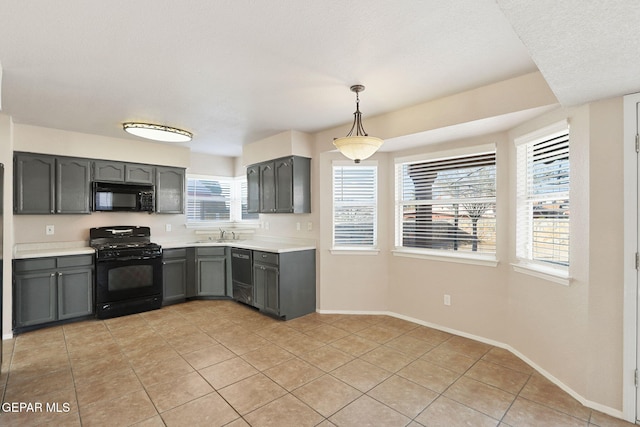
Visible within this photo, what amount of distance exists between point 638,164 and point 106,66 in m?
3.89

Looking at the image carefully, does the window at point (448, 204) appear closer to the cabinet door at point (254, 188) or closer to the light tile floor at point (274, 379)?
the light tile floor at point (274, 379)

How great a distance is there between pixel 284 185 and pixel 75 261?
284cm

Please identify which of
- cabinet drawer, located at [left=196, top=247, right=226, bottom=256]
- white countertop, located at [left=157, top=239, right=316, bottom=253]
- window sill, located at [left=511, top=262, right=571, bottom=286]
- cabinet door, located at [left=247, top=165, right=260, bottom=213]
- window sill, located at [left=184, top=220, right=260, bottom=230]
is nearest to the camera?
window sill, located at [left=511, top=262, right=571, bottom=286]

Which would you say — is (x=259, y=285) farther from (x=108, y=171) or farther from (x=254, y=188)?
(x=108, y=171)

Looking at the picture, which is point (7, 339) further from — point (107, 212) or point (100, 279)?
point (107, 212)

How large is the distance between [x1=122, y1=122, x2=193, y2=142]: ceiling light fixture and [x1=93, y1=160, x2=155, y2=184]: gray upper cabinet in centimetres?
83

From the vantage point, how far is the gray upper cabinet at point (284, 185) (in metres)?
4.33

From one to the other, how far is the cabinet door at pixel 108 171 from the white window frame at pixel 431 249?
398 centimetres

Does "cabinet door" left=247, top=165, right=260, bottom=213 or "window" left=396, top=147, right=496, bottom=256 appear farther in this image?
"cabinet door" left=247, top=165, right=260, bottom=213

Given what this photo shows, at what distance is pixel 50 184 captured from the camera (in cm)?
406

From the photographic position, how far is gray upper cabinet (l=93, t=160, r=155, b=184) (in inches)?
175

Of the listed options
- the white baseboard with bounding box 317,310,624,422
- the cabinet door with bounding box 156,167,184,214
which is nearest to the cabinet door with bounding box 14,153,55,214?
the cabinet door with bounding box 156,167,184,214

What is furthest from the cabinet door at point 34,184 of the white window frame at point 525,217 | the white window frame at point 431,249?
the white window frame at point 525,217

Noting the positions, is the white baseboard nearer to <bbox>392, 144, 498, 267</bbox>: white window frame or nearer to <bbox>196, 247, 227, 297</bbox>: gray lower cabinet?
<bbox>392, 144, 498, 267</bbox>: white window frame
